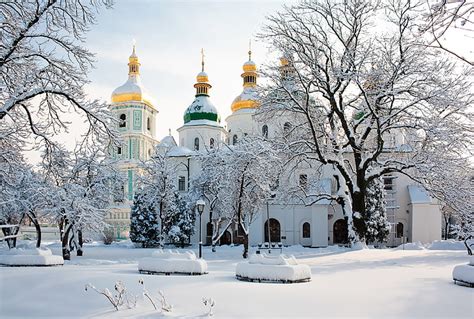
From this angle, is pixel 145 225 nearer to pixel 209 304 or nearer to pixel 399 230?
pixel 399 230

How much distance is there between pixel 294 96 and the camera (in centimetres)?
2373

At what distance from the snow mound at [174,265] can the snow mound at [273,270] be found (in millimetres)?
1383

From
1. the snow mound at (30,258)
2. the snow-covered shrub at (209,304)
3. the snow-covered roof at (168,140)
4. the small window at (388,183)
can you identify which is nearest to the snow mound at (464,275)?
the snow-covered shrub at (209,304)

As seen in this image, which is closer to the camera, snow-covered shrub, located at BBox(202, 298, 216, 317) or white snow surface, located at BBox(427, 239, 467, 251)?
snow-covered shrub, located at BBox(202, 298, 216, 317)

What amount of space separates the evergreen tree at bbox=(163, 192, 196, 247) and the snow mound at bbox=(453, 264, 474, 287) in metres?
28.2

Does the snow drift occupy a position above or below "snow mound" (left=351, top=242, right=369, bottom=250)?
above

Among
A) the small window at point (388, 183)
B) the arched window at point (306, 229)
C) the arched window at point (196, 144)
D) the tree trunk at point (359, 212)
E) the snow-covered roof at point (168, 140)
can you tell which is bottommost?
the arched window at point (306, 229)

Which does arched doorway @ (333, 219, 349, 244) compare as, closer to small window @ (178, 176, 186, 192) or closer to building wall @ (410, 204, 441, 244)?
building wall @ (410, 204, 441, 244)

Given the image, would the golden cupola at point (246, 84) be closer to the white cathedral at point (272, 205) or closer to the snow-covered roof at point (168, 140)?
the white cathedral at point (272, 205)

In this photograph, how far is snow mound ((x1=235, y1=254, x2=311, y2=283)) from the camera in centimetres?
1184

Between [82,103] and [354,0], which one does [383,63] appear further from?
[82,103]

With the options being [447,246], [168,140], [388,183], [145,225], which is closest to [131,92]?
[168,140]

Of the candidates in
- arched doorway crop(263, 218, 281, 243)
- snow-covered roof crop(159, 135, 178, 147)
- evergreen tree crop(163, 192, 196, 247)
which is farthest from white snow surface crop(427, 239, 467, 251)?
snow-covered roof crop(159, 135, 178, 147)

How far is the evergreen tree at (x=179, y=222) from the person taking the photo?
38.6 meters
